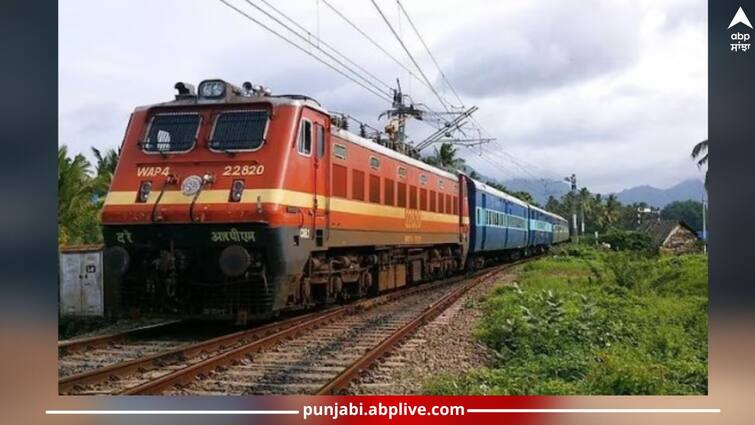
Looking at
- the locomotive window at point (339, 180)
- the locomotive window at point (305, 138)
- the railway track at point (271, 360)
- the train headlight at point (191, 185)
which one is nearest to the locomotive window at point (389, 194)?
the locomotive window at point (339, 180)

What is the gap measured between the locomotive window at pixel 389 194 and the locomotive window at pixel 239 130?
1734mm

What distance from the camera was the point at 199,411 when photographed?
325 centimetres

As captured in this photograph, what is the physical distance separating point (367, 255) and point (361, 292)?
1.24 feet

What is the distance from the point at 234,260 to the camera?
487cm

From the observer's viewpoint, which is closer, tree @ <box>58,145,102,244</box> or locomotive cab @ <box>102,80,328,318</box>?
tree @ <box>58,145,102,244</box>

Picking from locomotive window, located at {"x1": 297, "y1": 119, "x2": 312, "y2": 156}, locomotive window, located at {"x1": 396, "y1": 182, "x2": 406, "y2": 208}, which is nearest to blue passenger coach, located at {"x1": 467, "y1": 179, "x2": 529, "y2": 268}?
locomotive window, located at {"x1": 396, "y1": 182, "x2": 406, "y2": 208}

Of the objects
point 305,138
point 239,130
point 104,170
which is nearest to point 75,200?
point 104,170

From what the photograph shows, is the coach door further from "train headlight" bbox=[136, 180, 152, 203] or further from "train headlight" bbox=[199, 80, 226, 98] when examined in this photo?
"train headlight" bbox=[136, 180, 152, 203]

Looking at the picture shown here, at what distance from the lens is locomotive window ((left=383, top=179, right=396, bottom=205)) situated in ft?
21.8

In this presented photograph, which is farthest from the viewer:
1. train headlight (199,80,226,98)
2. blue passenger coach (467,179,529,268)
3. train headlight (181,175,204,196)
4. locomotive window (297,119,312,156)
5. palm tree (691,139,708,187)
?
blue passenger coach (467,179,529,268)

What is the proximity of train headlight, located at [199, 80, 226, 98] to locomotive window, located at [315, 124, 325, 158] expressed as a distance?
2.98 ft

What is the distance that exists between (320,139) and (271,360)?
1915mm

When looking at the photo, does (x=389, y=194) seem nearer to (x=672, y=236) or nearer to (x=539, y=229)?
(x=539, y=229)

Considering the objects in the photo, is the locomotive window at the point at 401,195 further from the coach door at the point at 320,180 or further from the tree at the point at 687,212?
the tree at the point at 687,212
